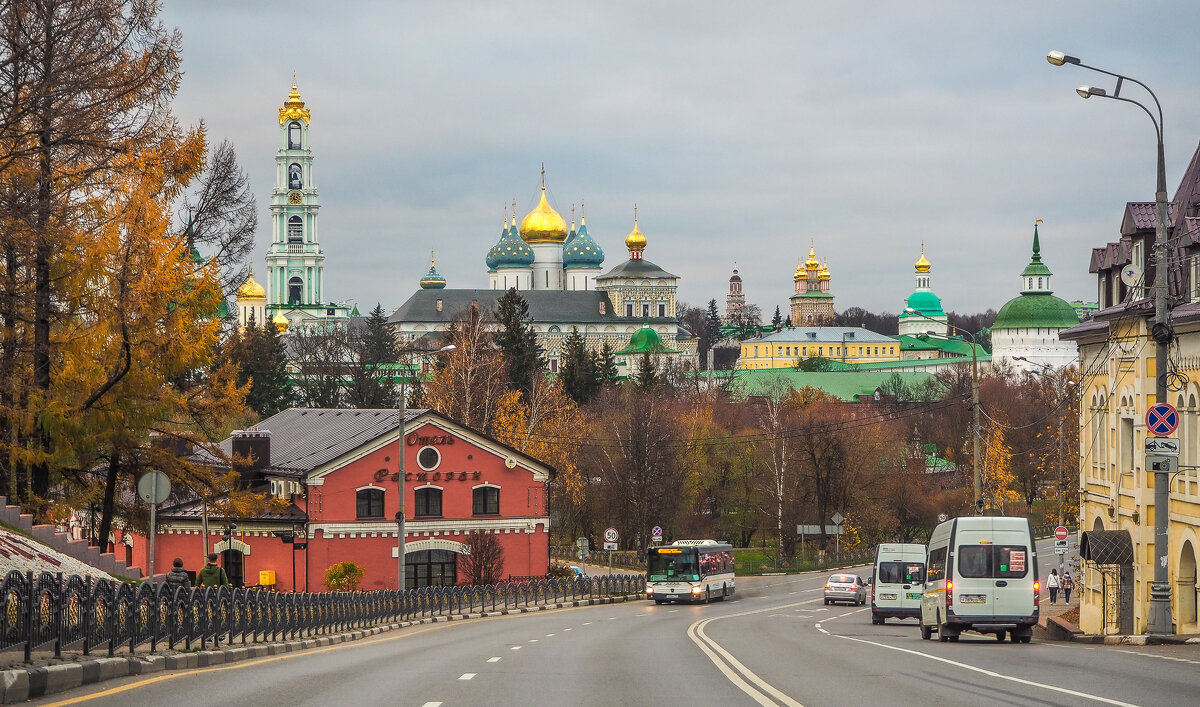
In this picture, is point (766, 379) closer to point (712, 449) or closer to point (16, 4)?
point (712, 449)

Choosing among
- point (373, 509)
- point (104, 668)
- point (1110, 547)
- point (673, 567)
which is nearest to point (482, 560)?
point (373, 509)

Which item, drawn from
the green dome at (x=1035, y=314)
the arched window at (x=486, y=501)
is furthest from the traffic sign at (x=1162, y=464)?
the green dome at (x=1035, y=314)

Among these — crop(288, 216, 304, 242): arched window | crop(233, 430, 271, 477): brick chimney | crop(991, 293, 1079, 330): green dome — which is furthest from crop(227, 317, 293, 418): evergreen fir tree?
crop(991, 293, 1079, 330): green dome

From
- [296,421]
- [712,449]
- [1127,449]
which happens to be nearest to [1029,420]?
[712,449]

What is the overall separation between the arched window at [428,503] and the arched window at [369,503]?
1.36 meters

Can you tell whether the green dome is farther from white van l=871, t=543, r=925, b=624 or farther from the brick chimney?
white van l=871, t=543, r=925, b=624

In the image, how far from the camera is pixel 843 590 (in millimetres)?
52625

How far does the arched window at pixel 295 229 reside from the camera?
191 metres

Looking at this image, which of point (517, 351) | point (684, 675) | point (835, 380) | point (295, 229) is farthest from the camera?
point (295, 229)

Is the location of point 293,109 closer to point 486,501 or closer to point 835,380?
point 835,380

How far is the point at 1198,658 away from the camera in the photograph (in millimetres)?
19188

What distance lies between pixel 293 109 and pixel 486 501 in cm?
13460

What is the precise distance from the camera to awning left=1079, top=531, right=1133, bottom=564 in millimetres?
33812

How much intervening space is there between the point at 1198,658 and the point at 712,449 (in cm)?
7059
